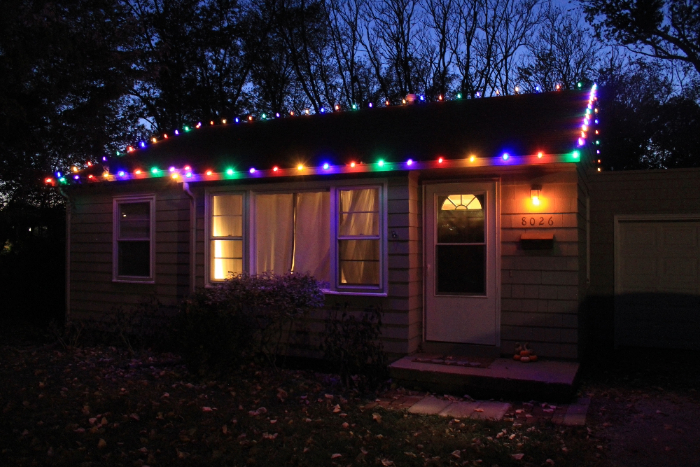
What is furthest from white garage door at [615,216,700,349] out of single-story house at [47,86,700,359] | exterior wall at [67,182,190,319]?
exterior wall at [67,182,190,319]

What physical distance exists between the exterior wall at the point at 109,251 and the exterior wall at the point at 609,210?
20.1ft

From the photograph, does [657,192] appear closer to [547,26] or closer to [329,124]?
[329,124]

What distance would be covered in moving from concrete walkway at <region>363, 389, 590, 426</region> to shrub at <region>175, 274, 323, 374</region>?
5.00ft

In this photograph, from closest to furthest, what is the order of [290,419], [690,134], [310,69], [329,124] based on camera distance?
[290,419] → [329,124] → [690,134] → [310,69]

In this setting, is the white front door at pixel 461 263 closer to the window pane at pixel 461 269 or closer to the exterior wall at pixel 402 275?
the window pane at pixel 461 269

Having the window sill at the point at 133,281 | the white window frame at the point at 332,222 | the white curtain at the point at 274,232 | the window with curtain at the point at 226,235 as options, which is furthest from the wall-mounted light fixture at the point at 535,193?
the window sill at the point at 133,281

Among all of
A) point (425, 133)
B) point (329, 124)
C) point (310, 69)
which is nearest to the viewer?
point (425, 133)

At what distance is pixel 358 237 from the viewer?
758 centimetres

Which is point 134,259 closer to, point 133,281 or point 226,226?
point 133,281

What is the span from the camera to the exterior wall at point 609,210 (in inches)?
348

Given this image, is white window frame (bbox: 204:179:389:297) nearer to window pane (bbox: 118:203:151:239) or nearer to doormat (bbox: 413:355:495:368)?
doormat (bbox: 413:355:495:368)

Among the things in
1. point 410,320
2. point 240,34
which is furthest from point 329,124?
point 240,34

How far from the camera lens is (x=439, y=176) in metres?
7.43

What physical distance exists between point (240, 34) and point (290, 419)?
54.4 ft
